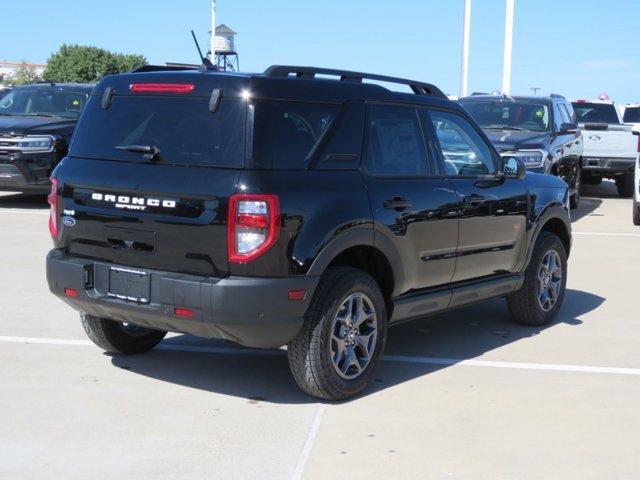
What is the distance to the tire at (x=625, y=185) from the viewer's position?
1977 centimetres

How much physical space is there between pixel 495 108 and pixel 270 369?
Result: 31.0 ft

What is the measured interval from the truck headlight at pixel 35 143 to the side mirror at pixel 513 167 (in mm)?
8985

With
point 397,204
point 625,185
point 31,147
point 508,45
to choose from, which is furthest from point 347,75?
point 508,45

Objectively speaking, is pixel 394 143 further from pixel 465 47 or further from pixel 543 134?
pixel 465 47

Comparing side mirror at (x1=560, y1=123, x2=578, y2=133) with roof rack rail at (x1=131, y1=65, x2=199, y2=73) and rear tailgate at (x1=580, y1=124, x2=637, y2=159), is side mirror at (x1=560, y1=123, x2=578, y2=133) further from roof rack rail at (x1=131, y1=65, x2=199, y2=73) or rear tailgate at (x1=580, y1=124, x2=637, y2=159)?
roof rack rail at (x1=131, y1=65, x2=199, y2=73)

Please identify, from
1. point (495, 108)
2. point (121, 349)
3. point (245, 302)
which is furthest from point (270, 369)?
point (495, 108)

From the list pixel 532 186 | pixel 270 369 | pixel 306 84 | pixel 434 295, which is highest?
pixel 306 84

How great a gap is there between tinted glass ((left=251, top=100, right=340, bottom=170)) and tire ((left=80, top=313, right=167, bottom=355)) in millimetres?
1872

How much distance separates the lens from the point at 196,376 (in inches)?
230

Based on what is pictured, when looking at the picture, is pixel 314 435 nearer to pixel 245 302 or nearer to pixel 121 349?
pixel 245 302

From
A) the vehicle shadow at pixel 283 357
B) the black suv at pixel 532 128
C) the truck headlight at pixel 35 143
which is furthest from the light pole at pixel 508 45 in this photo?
the vehicle shadow at pixel 283 357

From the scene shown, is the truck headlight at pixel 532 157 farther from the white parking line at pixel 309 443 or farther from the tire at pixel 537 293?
the white parking line at pixel 309 443

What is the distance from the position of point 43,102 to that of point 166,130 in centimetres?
1117

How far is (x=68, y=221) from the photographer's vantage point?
5.40 metres
